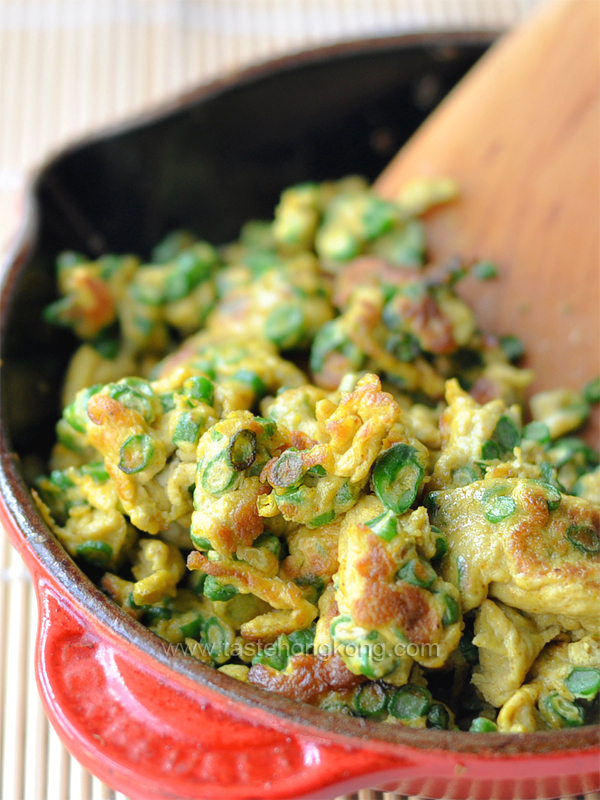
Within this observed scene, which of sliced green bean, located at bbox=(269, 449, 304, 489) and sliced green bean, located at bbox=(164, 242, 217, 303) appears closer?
sliced green bean, located at bbox=(269, 449, 304, 489)

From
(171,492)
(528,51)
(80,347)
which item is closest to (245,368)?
(171,492)

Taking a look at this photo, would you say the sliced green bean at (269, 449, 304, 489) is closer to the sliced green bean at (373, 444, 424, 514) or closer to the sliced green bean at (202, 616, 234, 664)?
the sliced green bean at (373, 444, 424, 514)

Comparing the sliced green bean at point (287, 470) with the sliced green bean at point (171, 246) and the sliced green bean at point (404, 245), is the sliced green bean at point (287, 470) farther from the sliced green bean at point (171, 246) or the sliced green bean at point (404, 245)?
the sliced green bean at point (171, 246)

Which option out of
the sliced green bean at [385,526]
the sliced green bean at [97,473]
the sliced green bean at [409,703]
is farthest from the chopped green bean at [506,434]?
the sliced green bean at [97,473]

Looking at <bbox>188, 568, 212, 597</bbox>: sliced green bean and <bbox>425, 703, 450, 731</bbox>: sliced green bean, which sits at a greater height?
<bbox>188, 568, 212, 597</bbox>: sliced green bean

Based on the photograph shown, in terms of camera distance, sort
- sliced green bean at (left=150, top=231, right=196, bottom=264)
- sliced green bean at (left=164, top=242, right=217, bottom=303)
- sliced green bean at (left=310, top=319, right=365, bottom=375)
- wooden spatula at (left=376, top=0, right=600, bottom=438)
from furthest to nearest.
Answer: sliced green bean at (left=150, top=231, right=196, bottom=264) → sliced green bean at (left=164, top=242, right=217, bottom=303) → wooden spatula at (left=376, top=0, right=600, bottom=438) → sliced green bean at (left=310, top=319, right=365, bottom=375)

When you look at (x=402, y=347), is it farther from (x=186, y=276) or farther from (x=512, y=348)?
(x=186, y=276)

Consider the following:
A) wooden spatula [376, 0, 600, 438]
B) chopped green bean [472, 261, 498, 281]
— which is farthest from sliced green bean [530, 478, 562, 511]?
chopped green bean [472, 261, 498, 281]

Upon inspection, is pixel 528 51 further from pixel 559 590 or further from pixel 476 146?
pixel 559 590
